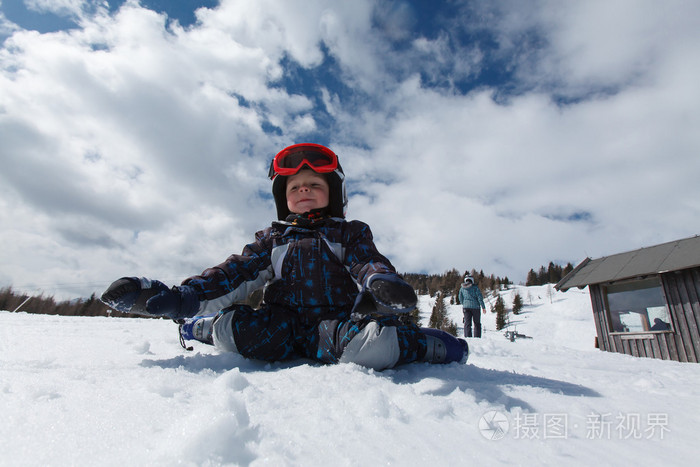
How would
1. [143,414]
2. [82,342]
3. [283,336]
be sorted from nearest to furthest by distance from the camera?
[143,414] → [283,336] → [82,342]

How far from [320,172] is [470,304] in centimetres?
676

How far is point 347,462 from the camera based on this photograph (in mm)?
655

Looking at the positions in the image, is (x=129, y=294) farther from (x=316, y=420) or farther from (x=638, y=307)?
(x=638, y=307)

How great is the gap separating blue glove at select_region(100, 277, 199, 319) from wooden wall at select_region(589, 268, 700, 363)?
9.99 m

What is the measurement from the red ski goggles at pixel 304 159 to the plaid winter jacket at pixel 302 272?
55 cm

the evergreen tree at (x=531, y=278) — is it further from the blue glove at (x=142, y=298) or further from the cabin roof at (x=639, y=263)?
the blue glove at (x=142, y=298)

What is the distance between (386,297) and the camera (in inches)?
53.6

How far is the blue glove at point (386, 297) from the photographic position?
135 cm

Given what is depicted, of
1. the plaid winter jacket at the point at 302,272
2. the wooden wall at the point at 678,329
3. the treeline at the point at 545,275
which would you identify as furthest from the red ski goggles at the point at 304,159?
the treeline at the point at 545,275

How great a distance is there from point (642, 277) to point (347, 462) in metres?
10.3

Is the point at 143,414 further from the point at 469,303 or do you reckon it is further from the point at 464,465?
the point at 469,303

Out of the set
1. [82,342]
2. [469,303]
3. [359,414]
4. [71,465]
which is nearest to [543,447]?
[359,414]

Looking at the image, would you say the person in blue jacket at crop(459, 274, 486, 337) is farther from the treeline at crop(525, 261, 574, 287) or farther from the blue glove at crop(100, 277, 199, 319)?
the treeline at crop(525, 261, 574, 287)

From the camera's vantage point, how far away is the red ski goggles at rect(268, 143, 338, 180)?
8.60 ft
